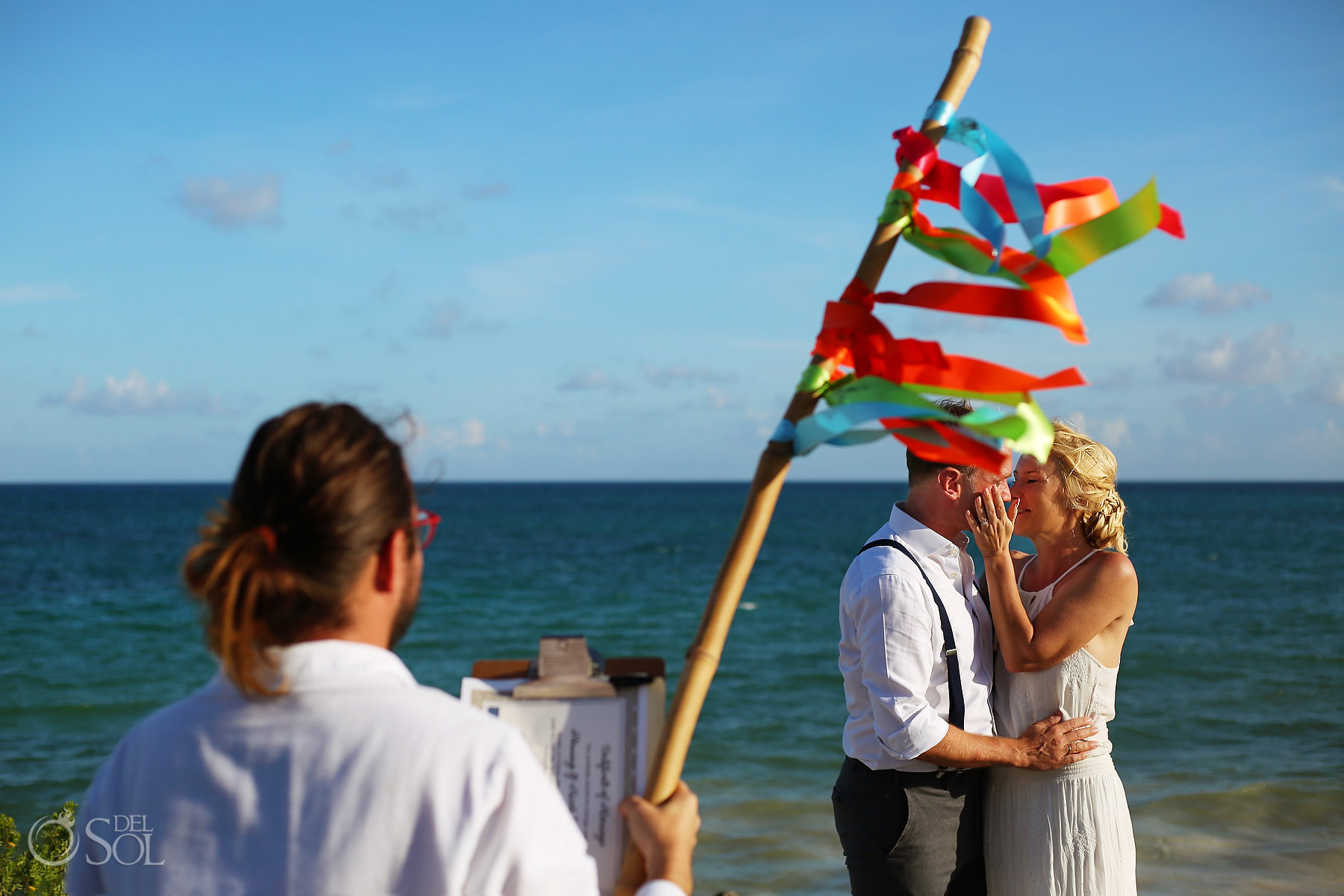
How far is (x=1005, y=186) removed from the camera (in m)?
1.77

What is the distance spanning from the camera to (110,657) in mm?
18188

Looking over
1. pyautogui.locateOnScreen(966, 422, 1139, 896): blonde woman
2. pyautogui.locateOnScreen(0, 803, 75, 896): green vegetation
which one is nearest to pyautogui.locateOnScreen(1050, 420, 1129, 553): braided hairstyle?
pyautogui.locateOnScreen(966, 422, 1139, 896): blonde woman

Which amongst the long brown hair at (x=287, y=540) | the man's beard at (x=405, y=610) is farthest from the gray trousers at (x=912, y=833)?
the long brown hair at (x=287, y=540)

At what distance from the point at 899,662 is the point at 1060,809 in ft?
2.49

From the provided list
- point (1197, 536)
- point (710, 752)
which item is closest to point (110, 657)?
point (710, 752)

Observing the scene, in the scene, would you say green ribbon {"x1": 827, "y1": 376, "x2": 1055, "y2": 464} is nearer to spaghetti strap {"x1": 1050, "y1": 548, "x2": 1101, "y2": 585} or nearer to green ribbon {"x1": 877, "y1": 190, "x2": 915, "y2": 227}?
green ribbon {"x1": 877, "y1": 190, "x2": 915, "y2": 227}

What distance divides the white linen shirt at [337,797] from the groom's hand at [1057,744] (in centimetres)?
227

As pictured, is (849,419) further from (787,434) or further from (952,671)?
(952,671)

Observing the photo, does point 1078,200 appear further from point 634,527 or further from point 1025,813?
point 634,527

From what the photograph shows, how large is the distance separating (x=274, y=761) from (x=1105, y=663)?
284 centimetres

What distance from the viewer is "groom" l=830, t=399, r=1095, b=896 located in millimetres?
3090

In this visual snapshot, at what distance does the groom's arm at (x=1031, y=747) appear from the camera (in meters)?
3.09

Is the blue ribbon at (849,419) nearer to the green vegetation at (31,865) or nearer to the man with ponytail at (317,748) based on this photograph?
the man with ponytail at (317,748)

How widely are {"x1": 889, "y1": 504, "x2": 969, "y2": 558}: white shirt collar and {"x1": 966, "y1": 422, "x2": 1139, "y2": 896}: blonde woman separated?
118 mm
